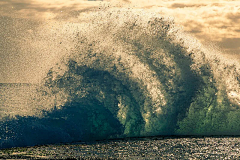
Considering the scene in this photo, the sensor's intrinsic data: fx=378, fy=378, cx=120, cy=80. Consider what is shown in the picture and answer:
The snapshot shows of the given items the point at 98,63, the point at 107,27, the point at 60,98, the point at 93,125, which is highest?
the point at 107,27

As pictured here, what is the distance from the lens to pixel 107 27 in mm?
26078

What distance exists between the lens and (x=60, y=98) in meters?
23.8

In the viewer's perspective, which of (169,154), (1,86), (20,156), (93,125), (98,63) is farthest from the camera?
(1,86)

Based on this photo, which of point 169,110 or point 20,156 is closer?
point 20,156

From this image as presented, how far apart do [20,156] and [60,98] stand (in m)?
7.73

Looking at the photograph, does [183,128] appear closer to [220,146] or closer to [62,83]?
[220,146]

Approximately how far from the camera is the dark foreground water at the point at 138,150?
1686 cm

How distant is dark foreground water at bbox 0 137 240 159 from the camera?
16.9 meters

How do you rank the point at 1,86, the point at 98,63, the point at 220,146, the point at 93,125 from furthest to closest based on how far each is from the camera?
the point at 1,86 → the point at 98,63 → the point at 93,125 → the point at 220,146

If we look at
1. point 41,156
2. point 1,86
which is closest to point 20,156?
point 41,156

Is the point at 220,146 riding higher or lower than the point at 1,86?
lower

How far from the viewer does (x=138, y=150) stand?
18.2 metres

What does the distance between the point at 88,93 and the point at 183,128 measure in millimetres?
6489

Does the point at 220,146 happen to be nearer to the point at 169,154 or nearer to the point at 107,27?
the point at 169,154
